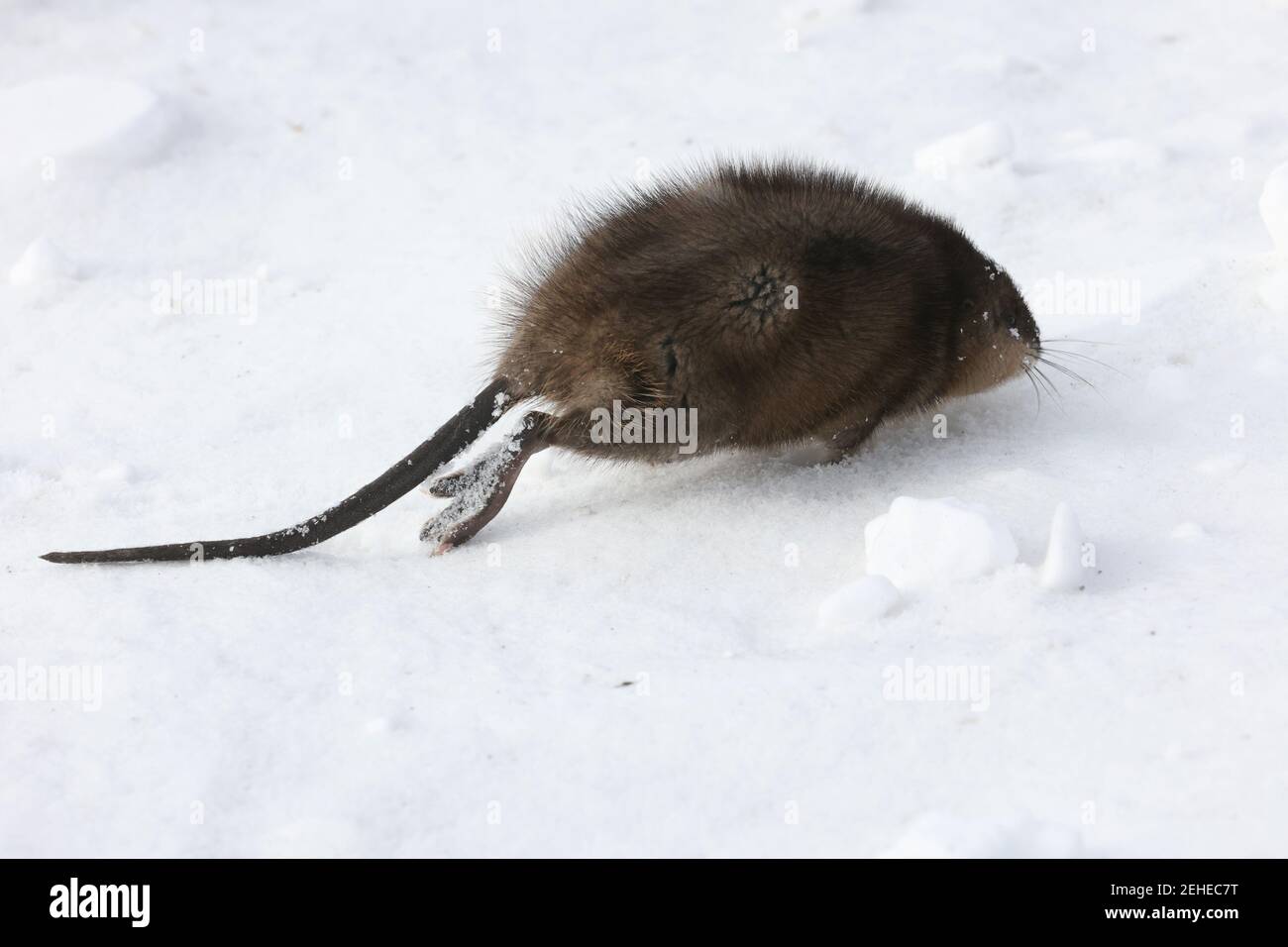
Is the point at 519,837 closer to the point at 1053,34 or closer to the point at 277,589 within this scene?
the point at 277,589

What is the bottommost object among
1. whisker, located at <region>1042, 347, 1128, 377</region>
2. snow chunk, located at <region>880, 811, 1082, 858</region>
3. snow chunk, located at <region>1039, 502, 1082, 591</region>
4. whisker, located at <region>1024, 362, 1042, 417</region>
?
snow chunk, located at <region>880, 811, 1082, 858</region>

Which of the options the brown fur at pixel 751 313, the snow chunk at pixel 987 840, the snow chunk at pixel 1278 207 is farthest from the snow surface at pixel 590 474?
the brown fur at pixel 751 313

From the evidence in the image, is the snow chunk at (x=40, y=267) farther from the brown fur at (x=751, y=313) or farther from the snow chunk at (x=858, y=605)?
the snow chunk at (x=858, y=605)

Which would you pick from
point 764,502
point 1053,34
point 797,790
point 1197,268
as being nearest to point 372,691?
point 797,790

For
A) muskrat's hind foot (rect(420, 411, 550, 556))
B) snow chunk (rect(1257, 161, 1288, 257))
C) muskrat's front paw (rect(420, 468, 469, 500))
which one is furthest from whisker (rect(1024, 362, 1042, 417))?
muskrat's front paw (rect(420, 468, 469, 500))

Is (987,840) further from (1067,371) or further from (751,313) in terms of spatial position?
(1067,371)

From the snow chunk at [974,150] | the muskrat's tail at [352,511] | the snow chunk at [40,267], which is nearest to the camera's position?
the muskrat's tail at [352,511]

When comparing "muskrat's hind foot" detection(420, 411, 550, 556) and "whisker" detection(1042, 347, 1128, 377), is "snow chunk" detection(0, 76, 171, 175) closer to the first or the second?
"muskrat's hind foot" detection(420, 411, 550, 556)

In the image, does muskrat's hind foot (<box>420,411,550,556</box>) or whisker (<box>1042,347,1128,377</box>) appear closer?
muskrat's hind foot (<box>420,411,550,556</box>)
